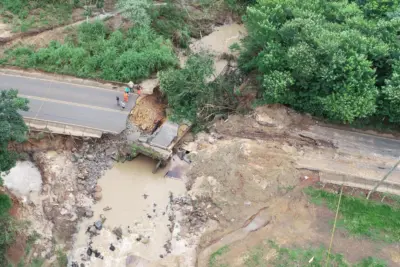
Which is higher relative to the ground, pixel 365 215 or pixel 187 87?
pixel 187 87

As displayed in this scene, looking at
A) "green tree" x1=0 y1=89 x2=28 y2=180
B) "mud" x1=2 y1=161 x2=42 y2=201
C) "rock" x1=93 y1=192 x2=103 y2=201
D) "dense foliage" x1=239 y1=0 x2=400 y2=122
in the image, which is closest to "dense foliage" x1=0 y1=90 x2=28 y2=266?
"green tree" x1=0 y1=89 x2=28 y2=180

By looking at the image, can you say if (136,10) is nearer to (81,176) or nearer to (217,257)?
(81,176)

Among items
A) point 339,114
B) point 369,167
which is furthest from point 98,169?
point 369,167

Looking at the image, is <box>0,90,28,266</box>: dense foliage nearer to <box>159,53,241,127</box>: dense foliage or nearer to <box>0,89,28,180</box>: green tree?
<box>0,89,28,180</box>: green tree

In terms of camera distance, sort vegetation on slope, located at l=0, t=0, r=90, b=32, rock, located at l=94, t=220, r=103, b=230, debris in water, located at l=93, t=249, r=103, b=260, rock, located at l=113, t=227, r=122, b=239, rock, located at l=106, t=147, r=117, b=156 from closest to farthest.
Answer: debris in water, located at l=93, t=249, r=103, b=260 < rock, located at l=113, t=227, r=122, b=239 < rock, located at l=94, t=220, r=103, b=230 < rock, located at l=106, t=147, r=117, b=156 < vegetation on slope, located at l=0, t=0, r=90, b=32

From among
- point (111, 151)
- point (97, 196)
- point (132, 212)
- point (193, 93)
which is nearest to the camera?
point (132, 212)

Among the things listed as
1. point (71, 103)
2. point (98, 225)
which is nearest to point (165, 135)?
point (71, 103)
